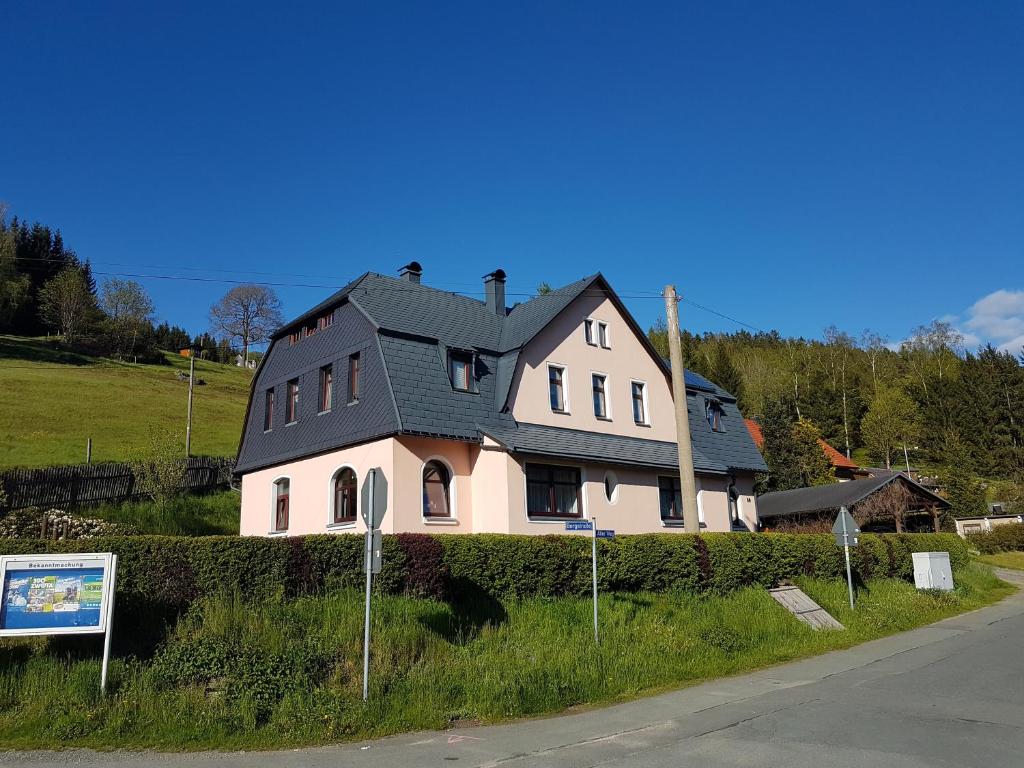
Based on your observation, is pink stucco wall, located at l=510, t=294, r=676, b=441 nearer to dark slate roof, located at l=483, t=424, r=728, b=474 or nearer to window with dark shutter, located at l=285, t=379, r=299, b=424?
dark slate roof, located at l=483, t=424, r=728, b=474

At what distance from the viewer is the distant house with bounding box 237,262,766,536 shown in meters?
21.5

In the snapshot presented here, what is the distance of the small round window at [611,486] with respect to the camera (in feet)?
81.1

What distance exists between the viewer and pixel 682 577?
17.6 metres

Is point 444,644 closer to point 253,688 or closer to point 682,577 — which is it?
point 253,688

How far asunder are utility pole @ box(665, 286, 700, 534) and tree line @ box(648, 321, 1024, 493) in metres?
53.7

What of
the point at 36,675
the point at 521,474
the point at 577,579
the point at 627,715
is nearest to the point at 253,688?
the point at 36,675

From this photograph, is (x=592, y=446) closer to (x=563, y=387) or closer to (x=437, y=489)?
(x=563, y=387)

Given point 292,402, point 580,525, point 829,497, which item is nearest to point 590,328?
point 292,402

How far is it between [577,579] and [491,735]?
711 cm

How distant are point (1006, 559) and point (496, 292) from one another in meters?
31.1

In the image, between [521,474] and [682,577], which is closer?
[682,577]

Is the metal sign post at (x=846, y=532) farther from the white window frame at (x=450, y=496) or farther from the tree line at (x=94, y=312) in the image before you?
the tree line at (x=94, y=312)

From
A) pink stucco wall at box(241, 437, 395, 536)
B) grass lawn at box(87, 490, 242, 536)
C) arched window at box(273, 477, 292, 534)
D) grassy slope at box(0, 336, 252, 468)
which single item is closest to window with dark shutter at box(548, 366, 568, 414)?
pink stucco wall at box(241, 437, 395, 536)

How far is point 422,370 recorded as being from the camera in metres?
22.1
